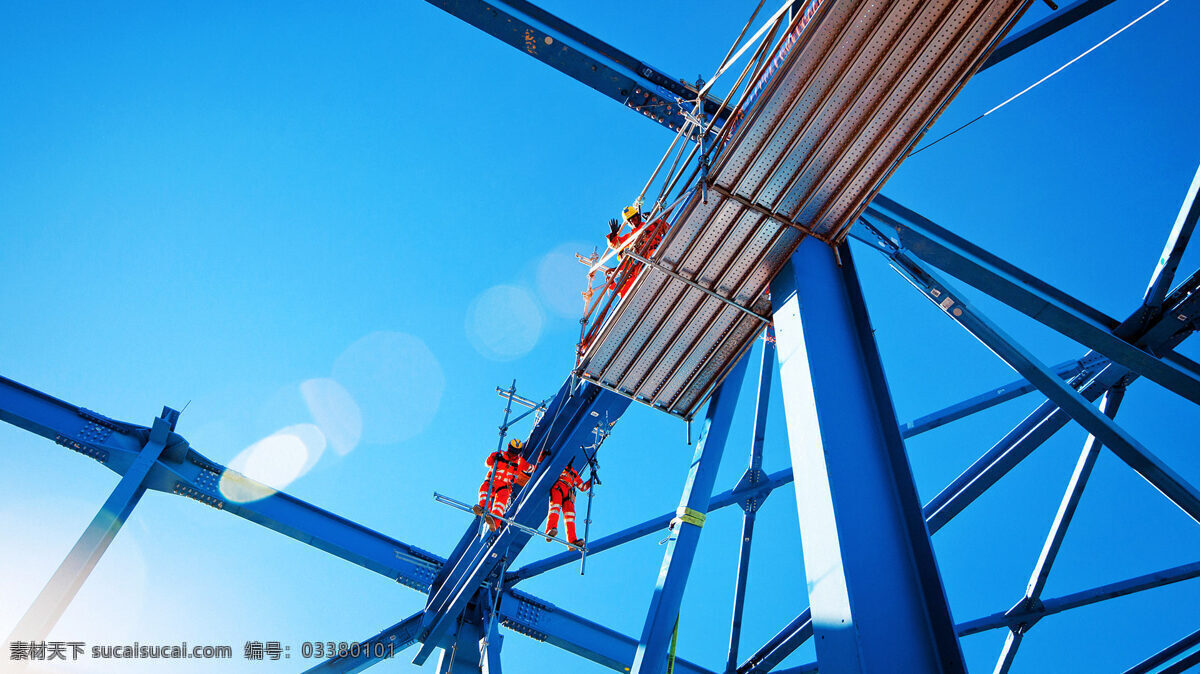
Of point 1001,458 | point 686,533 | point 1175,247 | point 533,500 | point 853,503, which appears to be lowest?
point 853,503

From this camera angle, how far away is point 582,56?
898cm

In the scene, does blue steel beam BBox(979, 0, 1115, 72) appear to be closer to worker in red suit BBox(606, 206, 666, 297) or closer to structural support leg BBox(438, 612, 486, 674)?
worker in red suit BBox(606, 206, 666, 297)

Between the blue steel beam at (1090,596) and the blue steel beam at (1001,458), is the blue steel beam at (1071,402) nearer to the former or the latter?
the blue steel beam at (1001,458)

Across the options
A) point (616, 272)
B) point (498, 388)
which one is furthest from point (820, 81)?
point (498, 388)

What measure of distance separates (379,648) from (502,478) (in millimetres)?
4101

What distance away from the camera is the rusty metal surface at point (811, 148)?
256 inches

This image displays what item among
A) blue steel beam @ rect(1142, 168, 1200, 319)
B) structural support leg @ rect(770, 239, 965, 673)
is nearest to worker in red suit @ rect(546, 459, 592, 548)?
structural support leg @ rect(770, 239, 965, 673)

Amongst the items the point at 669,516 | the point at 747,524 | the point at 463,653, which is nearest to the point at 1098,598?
the point at 747,524

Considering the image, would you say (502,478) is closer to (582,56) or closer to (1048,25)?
(582,56)

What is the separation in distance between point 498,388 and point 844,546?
1101 cm

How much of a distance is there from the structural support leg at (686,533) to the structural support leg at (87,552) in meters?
8.16

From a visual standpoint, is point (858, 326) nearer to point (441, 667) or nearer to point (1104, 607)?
point (441, 667)

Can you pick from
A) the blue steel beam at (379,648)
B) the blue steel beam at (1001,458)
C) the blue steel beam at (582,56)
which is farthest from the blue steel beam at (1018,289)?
the blue steel beam at (379,648)

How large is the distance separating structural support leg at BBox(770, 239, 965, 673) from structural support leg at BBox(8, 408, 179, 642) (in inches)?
408
